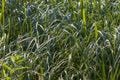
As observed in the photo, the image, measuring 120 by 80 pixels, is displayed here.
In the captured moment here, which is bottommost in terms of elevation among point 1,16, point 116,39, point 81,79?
point 81,79

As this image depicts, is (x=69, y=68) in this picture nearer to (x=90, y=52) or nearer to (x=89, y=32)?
(x=90, y=52)

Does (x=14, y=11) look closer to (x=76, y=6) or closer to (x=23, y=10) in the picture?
(x=23, y=10)

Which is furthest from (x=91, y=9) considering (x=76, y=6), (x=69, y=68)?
(x=69, y=68)

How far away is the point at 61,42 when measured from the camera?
291 centimetres

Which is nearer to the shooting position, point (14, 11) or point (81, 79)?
point (81, 79)

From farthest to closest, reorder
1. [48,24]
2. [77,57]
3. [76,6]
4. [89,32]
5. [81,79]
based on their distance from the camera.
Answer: [76,6]
[48,24]
[89,32]
[77,57]
[81,79]

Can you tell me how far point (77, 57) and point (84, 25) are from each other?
34 cm

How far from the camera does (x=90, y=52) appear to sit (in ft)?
8.49

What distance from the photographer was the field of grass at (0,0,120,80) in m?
2.50

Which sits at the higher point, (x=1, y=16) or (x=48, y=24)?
(x=1, y=16)

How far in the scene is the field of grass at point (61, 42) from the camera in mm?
2498

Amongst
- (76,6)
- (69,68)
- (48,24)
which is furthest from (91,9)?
(69,68)

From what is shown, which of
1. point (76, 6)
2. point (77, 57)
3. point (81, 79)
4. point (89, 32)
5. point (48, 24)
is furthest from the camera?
point (76, 6)

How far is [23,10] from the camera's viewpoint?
3637 mm
